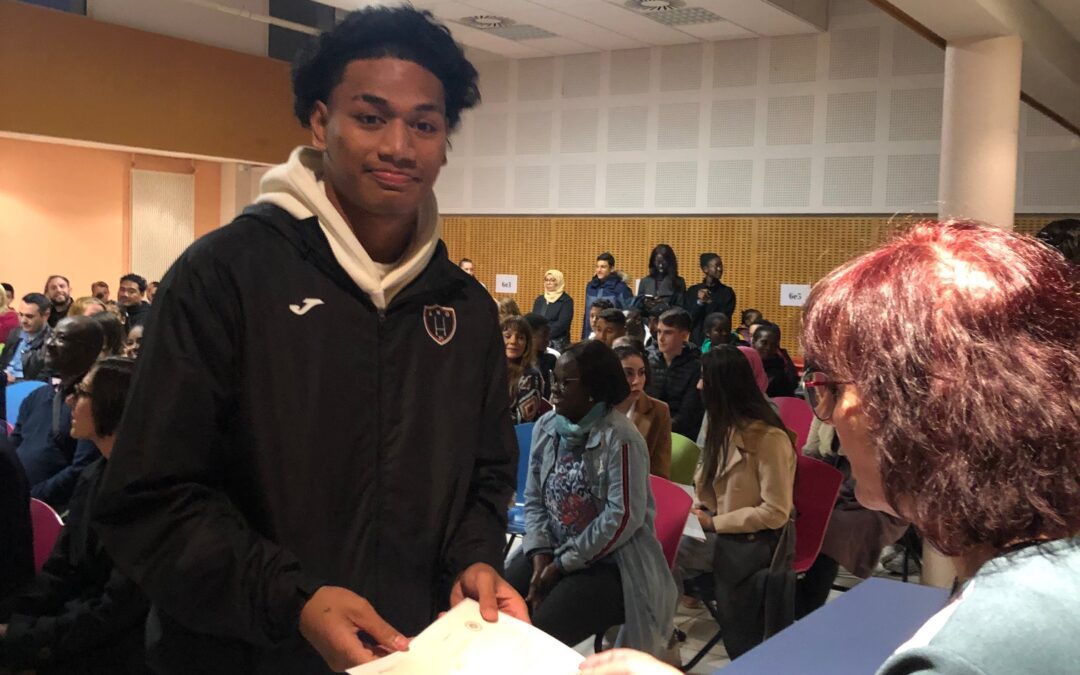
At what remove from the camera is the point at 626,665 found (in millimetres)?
1191

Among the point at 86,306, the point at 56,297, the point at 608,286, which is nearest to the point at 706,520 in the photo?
the point at 86,306

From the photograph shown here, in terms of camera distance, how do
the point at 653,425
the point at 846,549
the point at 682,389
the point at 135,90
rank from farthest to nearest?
the point at 135,90 → the point at 682,389 → the point at 653,425 → the point at 846,549

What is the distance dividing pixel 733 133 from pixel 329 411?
476 inches

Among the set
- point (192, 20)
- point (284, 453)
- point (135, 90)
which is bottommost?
point (284, 453)

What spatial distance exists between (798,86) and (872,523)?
358 inches

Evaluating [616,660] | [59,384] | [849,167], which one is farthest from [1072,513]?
[849,167]

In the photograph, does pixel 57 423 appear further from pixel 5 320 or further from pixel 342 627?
pixel 5 320

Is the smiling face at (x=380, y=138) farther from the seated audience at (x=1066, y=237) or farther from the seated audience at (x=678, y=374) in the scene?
the seated audience at (x=678, y=374)

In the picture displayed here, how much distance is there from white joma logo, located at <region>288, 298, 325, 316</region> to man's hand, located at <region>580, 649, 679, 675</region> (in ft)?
2.13

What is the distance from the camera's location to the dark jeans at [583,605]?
11.7 ft

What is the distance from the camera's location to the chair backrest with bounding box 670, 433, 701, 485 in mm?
5027

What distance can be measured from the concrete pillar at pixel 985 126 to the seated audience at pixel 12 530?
15.2 ft

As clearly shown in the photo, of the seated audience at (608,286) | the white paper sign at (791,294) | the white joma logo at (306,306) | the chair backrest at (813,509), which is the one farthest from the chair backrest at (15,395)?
the white paper sign at (791,294)

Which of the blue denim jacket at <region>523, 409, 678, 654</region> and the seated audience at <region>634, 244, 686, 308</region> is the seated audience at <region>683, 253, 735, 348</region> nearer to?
the seated audience at <region>634, 244, 686, 308</region>
